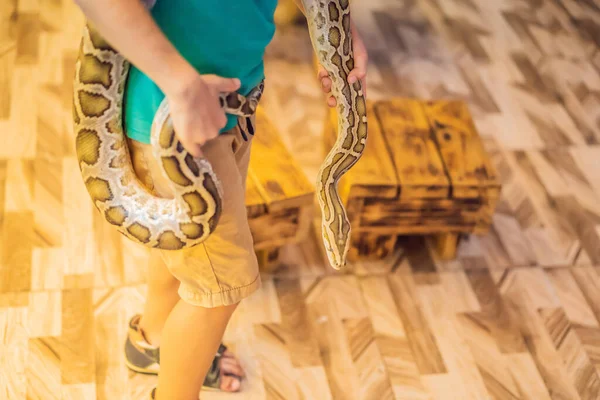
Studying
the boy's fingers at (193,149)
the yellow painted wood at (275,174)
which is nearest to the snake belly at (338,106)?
the yellow painted wood at (275,174)

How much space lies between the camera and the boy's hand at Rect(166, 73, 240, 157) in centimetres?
127

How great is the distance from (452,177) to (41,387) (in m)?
1.54

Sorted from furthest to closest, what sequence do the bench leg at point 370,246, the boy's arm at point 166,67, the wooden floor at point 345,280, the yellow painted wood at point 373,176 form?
1. the bench leg at point 370,246
2. the yellow painted wood at point 373,176
3. the wooden floor at point 345,280
4. the boy's arm at point 166,67

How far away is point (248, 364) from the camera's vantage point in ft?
7.72

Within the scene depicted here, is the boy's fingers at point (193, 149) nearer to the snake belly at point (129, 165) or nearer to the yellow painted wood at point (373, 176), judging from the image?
the snake belly at point (129, 165)

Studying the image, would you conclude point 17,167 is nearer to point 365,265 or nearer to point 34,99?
point 34,99

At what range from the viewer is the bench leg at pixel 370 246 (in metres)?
2.74

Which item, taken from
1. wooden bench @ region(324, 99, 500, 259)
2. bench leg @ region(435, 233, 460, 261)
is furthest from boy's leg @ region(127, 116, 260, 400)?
bench leg @ region(435, 233, 460, 261)

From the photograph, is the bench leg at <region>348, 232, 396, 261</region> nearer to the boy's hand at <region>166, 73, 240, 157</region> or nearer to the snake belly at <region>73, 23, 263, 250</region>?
the snake belly at <region>73, 23, 263, 250</region>

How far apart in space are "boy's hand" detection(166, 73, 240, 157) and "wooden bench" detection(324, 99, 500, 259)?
126 centimetres

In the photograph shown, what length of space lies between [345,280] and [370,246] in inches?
6.6

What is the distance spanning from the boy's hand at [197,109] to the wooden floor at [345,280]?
44.9 inches

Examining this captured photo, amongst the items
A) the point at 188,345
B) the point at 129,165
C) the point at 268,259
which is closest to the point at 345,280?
the point at 268,259

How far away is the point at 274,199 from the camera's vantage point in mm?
2441
